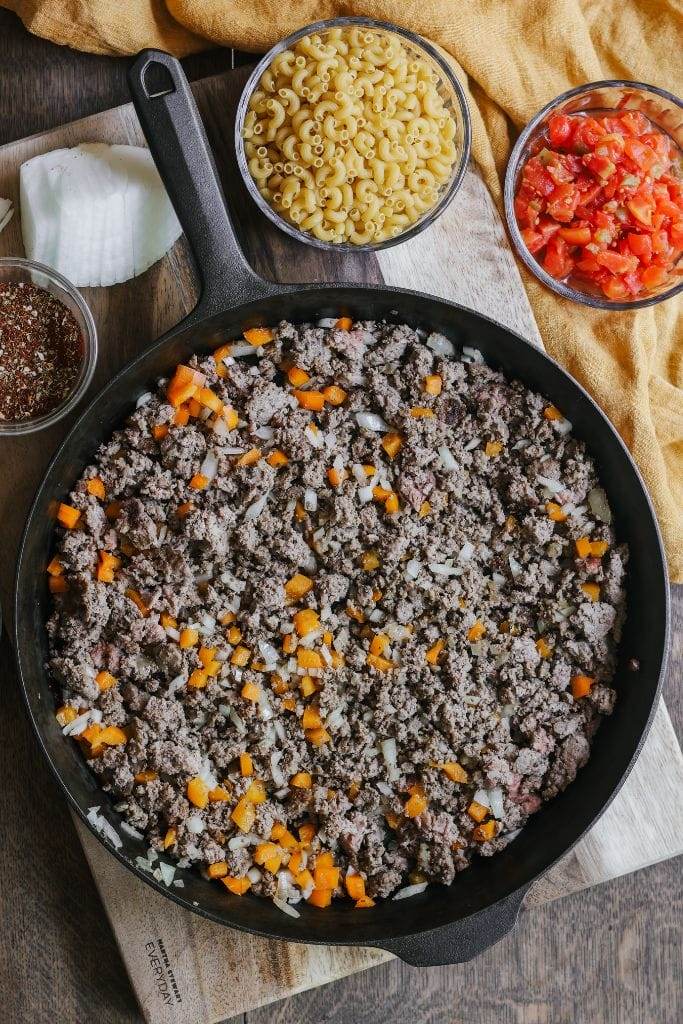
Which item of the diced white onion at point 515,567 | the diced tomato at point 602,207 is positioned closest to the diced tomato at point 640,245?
the diced tomato at point 602,207

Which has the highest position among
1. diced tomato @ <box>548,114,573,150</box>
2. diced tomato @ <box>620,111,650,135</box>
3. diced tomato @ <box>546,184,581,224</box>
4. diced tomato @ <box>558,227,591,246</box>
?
diced tomato @ <box>548,114,573,150</box>

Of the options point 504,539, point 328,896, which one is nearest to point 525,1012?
point 328,896

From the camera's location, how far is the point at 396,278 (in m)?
3.02

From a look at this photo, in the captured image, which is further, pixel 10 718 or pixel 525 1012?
pixel 525 1012

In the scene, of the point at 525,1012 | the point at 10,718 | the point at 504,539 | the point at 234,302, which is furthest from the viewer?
the point at 525,1012

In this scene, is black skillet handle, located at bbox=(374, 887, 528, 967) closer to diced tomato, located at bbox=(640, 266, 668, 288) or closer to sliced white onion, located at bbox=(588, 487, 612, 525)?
sliced white onion, located at bbox=(588, 487, 612, 525)

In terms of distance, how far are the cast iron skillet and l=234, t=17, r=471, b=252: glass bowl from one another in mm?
278

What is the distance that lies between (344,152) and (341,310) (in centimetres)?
50

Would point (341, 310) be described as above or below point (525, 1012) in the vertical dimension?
above

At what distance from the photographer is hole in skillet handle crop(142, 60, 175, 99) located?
2.65m

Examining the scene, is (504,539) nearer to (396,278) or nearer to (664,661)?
(664,661)

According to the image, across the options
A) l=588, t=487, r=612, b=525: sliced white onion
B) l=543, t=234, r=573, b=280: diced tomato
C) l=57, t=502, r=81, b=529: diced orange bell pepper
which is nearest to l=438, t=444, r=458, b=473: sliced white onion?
l=588, t=487, r=612, b=525: sliced white onion

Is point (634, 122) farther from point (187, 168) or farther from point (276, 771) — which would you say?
point (276, 771)

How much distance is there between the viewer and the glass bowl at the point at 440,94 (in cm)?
290
